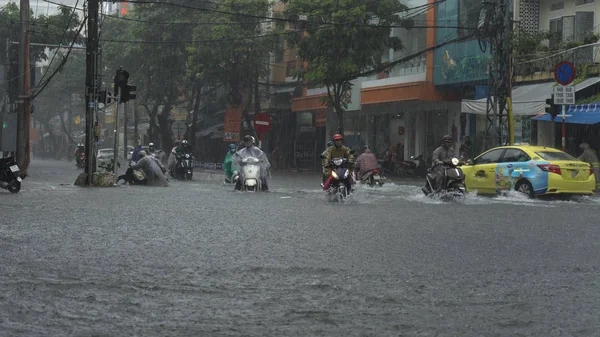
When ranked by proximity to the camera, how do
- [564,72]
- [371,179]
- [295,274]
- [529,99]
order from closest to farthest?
[295,274], [564,72], [371,179], [529,99]

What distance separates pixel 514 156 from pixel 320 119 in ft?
101

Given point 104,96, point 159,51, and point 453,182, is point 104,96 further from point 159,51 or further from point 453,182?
point 159,51

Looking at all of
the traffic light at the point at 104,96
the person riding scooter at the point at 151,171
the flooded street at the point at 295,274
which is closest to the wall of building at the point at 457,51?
the person riding scooter at the point at 151,171

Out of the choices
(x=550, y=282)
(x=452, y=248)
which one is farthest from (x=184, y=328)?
(x=452, y=248)

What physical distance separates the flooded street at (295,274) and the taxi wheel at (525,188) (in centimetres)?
588

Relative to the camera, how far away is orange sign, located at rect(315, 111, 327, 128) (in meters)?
51.4

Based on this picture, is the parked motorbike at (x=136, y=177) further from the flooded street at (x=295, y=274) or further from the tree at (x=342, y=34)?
the flooded street at (x=295, y=274)

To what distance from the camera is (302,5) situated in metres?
39.6

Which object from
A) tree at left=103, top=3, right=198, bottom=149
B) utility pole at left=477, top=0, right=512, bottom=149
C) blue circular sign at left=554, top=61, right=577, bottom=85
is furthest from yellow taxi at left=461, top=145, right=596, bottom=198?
tree at left=103, top=3, right=198, bottom=149

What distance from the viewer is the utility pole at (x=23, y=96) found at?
113ft

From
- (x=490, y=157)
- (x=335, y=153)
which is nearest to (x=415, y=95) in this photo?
(x=490, y=157)

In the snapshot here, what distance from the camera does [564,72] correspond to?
22109mm

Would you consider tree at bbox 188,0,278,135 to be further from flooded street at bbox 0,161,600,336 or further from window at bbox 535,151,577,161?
flooded street at bbox 0,161,600,336

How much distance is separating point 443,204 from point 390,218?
4.49 meters
